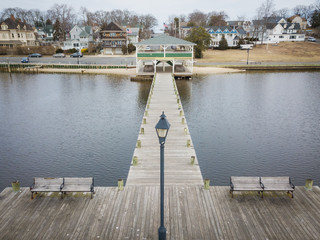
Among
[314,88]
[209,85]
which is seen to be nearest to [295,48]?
[314,88]

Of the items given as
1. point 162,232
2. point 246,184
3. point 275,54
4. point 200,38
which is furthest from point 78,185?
point 275,54

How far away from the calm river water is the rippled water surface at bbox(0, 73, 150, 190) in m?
0.07

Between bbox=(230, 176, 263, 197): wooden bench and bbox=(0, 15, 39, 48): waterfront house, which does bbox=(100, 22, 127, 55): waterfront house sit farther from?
bbox=(230, 176, 263, 197): wooden bench

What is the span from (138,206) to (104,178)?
19.8 ft

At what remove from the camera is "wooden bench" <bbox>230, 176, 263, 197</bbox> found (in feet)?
37.0

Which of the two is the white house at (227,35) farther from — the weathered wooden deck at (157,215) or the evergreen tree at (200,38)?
the weathered wooden deck at (157,215)

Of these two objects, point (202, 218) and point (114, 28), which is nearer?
point (202, 218)

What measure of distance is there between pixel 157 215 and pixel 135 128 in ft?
47.5

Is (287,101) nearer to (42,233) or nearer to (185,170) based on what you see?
(185,170)

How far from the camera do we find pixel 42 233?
940 centimetres

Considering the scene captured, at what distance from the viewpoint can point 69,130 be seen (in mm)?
24344

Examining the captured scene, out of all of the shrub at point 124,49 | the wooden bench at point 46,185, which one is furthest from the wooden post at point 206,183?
the shrub at point 124,49

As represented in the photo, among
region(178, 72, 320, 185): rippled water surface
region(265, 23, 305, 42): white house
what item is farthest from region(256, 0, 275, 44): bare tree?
region(178, 72, 320, 185): rippled water surface

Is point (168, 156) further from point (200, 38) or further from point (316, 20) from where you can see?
point (316, 20)
